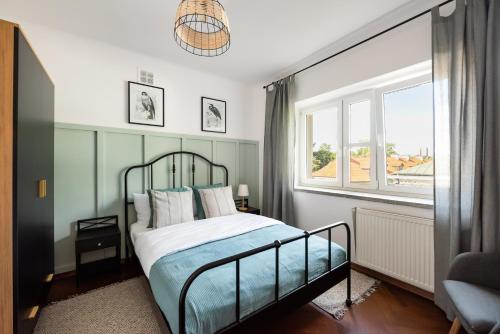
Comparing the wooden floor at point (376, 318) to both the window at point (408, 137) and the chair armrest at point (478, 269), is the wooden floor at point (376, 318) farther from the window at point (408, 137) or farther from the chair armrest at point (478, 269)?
the window at point (408, 137)

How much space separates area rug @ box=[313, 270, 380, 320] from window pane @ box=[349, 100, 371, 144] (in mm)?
1526

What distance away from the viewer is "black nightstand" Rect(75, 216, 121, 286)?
206cm

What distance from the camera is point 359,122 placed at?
103 inches

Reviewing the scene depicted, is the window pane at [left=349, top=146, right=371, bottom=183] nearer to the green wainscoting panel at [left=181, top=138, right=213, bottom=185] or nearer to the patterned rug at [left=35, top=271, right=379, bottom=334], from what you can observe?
the patterned rug at [left=35, top=271, right=379, bottom=334]

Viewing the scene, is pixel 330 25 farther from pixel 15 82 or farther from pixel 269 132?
pixel 15 82

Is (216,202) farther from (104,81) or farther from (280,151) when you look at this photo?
(104,81)

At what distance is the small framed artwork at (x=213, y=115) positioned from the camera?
3201 millimetres

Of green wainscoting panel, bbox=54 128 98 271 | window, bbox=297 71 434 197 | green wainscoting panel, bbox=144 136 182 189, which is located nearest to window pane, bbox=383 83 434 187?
window, bbox=297 71 434 197

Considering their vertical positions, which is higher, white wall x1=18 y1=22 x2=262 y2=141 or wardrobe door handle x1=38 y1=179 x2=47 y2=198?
white wall x1=18 y1=22 x2=262 y2=141

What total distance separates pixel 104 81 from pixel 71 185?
1.21 metres

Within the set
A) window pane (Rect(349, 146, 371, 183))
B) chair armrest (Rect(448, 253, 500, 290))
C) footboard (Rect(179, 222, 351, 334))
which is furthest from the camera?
window pane (Rect(349, 146, 371, 183))

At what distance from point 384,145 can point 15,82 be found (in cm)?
296

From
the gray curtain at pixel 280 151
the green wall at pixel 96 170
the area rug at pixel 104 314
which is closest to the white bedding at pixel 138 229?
the green wall at pixel 96 170

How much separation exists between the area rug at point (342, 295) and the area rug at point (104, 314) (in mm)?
1324
